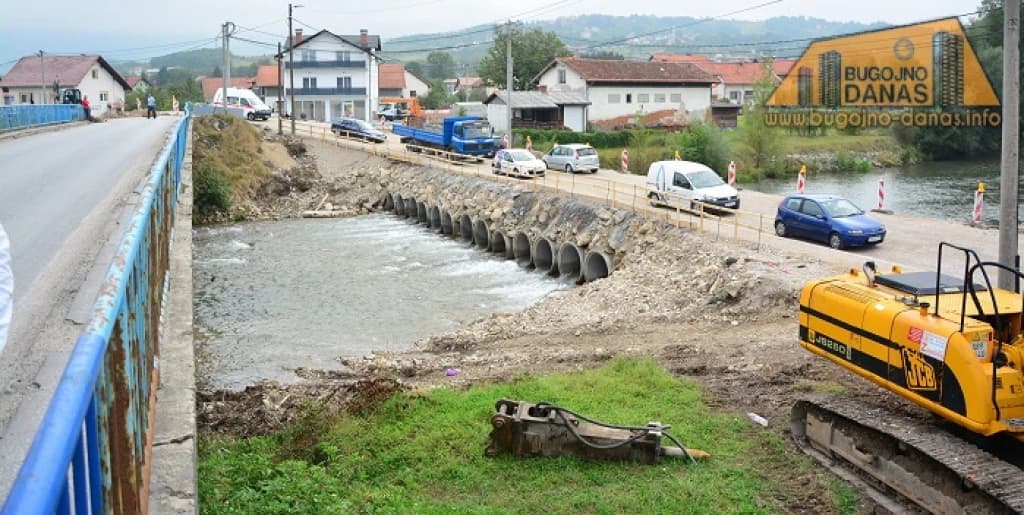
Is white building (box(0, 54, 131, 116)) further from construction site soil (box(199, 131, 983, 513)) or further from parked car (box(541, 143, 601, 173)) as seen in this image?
construction site soil (box(199, 131, 983, 513))

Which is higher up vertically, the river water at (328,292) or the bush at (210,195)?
the bush at (210,195)

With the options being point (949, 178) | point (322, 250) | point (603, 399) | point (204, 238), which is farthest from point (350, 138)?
point (603, 399)

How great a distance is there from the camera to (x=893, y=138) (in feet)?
239

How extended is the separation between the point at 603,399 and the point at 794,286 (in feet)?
26.4

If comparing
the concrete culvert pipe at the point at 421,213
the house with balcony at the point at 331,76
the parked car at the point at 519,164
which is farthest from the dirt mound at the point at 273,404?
the house with balcony at the point at 331,76

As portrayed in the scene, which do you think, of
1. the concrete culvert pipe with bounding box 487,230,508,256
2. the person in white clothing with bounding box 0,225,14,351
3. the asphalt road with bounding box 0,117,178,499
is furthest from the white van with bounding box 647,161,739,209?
the person in white clothing with bounding box 0,225,14,351

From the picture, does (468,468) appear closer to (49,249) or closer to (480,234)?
(49,249)

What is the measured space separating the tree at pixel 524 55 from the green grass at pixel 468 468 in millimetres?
88970

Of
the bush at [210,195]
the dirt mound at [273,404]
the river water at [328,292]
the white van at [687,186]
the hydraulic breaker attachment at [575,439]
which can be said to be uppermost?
the white van at [687,186]

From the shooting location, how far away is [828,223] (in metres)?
25.4

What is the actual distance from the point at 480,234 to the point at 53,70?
54397 mm

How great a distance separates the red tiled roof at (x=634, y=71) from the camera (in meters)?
77.8

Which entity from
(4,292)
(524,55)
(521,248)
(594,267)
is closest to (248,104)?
(524,55)

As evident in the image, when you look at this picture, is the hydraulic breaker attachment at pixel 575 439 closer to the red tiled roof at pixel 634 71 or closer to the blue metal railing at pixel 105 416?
the blue metal railing at pixel 105 416
